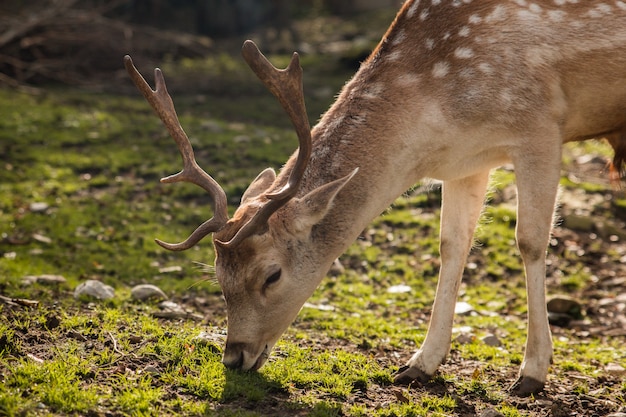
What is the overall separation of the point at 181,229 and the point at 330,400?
412cm

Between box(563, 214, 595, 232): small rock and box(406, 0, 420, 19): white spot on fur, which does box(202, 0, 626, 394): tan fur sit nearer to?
box(406, 0, 420, 19): white spot on fur

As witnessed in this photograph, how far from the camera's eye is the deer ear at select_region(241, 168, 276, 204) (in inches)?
212

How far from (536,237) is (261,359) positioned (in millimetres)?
1952

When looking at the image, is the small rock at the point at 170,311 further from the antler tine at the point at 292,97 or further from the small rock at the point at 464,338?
the small rock at the point at 464,338

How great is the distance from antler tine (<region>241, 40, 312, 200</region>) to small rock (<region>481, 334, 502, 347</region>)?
246 centimetres

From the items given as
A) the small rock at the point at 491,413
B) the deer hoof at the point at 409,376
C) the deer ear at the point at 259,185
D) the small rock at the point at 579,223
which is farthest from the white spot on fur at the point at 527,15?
the small rock at the point at 579,223

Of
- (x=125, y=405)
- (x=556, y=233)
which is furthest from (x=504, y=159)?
(x=556, y=233)

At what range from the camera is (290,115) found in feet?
15.8

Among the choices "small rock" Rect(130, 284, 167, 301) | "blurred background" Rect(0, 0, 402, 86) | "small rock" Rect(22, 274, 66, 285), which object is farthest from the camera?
"blurred background" Rect(0, 0, 402, 86)

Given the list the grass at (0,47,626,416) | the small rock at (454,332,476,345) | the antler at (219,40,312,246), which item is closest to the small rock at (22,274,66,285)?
the grass at (0,47,626,416)

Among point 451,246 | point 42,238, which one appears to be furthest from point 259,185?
point 42,238

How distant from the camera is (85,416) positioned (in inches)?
165

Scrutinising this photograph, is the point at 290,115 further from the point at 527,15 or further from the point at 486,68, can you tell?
the point at 527,15

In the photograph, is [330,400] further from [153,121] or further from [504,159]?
[153,121]
